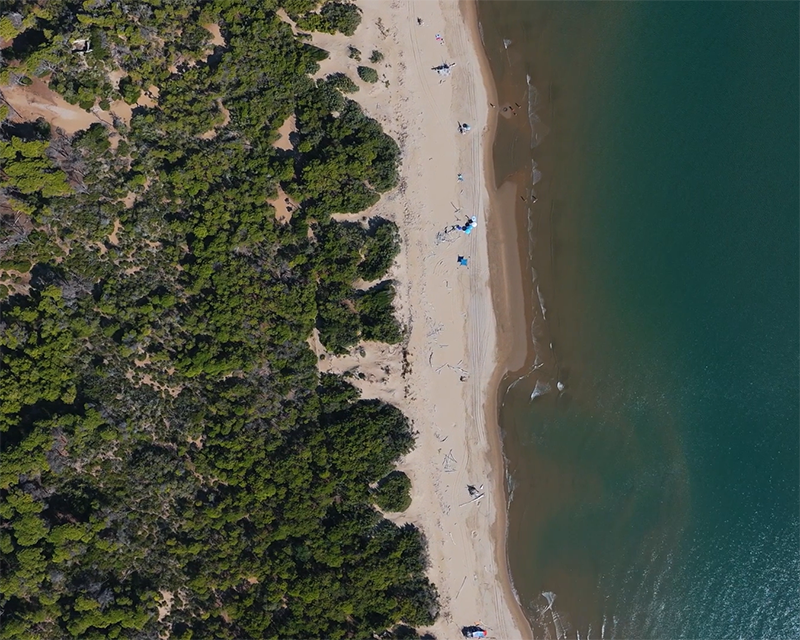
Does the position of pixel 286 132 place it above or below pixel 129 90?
below

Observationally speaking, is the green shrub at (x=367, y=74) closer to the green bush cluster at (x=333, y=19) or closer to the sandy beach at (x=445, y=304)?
the sandy beach at (x=445, y=304)

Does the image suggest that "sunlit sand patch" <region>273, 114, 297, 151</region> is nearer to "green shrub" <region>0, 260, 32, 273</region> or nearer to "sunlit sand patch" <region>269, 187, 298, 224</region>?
"sunlit sand patch" <region>269, 187, 298, 224</region>

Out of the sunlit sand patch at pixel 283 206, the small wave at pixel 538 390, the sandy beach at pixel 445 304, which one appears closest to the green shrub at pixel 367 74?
the sandy beach at pixel 445 304

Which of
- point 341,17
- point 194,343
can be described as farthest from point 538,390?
point 341,17

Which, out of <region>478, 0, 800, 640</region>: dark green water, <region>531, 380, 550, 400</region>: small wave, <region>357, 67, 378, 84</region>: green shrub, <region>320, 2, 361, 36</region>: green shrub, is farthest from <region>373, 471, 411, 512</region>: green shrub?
<region>320, 2, 361, 36</region>: green shrub

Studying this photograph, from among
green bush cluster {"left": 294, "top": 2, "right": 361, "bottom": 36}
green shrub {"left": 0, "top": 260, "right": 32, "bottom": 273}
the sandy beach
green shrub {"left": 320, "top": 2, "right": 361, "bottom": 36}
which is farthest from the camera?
the sandy beach

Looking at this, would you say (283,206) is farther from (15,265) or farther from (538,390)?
(538,390)
